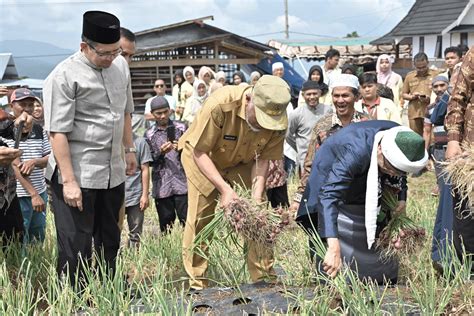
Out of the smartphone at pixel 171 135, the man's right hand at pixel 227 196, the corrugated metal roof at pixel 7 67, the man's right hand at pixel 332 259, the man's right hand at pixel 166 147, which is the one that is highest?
the corrugated metal roof at pixel 7 67

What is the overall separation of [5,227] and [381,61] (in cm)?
561

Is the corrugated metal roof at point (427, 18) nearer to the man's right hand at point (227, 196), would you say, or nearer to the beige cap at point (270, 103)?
the beige cap at point (270, 103)

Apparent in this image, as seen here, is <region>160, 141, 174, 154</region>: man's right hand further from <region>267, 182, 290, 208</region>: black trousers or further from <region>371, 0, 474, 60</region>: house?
<region>371, 0, 474, 60</region>: house

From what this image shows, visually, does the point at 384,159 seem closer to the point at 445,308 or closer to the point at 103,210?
the point at 445,308

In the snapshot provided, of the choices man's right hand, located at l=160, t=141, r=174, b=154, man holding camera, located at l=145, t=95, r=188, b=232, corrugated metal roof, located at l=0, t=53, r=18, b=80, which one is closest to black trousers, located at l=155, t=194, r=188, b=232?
man holding camera, located at l=145, t=95, r=188, b=232

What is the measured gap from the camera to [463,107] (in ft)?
11.1

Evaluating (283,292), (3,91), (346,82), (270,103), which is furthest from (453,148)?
(3,91)

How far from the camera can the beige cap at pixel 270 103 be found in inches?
122

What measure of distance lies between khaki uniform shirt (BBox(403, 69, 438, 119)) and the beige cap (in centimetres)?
489

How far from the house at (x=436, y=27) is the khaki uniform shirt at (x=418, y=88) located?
14097 millimetres

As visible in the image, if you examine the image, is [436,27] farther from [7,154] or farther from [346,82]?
[7,154]

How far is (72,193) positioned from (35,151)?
1.52m

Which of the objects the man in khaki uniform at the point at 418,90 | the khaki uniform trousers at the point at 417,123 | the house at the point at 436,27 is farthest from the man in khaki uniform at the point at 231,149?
the house at the point at 436,27

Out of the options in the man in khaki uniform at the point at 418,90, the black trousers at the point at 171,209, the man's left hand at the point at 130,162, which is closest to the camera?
the man's left hand at the point at 130,162
